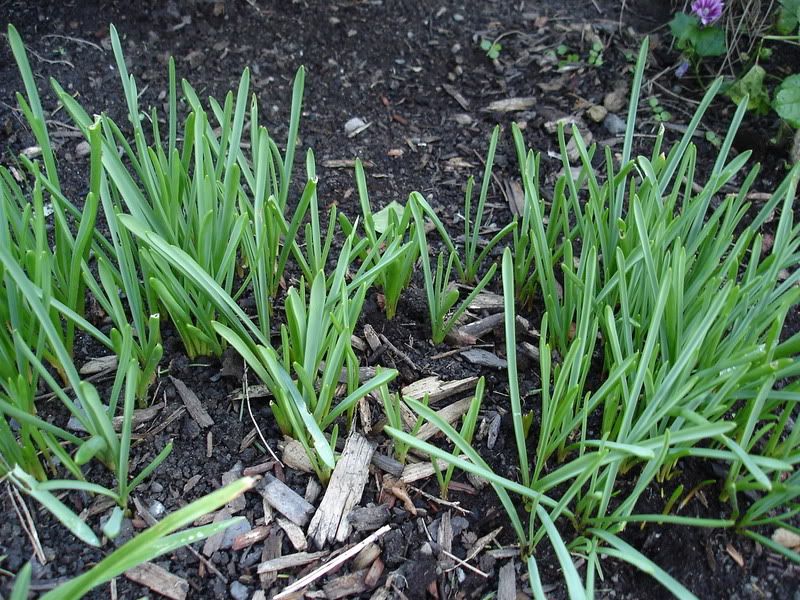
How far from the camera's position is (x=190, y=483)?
58.0 inches

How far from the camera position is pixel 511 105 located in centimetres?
249

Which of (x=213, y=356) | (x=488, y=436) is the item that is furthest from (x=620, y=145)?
(x=213, y=356)

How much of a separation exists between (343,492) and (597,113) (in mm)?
1581

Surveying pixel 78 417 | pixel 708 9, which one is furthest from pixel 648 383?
pixel 708 9

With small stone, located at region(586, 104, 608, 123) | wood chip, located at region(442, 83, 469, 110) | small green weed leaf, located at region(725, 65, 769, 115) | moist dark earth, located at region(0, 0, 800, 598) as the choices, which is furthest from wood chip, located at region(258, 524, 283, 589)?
small green weed leaf, located at region(725, 65, 769, 115)

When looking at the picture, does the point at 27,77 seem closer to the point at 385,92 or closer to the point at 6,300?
the point at 6,300

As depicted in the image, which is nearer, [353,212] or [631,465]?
[631,465]

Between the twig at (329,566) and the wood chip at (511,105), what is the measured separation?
1.52m

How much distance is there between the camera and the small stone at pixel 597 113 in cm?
246

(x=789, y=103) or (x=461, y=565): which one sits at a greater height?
(x=789, y=103)

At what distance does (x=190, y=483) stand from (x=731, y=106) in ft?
6.81

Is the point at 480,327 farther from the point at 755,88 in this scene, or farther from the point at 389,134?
the point at 755,88

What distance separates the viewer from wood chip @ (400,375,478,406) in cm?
165

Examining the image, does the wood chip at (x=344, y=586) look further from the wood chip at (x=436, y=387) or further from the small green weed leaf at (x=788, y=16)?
the small green weed leaf at (x=788, y=16)
